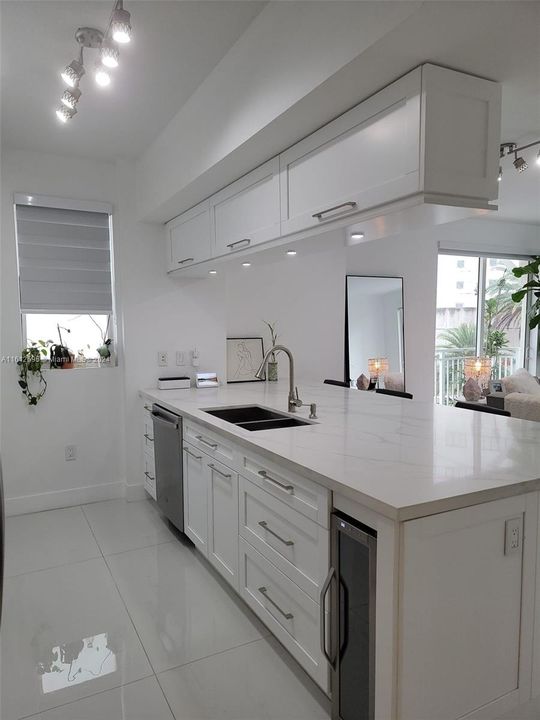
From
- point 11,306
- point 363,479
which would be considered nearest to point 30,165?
point 11,306

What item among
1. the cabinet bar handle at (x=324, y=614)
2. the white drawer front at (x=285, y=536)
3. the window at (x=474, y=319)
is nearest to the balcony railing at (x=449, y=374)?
the window at (x=474, y=319)

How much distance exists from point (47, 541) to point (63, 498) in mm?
644

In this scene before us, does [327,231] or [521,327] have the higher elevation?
[327,231]

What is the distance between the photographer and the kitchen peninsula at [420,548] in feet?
4.47

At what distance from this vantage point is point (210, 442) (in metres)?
2.62

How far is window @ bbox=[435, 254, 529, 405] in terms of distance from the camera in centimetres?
658

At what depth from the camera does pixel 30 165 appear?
3.70m

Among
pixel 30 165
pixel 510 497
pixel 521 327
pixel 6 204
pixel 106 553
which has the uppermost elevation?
pixel 30 165

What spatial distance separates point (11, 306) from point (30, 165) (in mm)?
1075

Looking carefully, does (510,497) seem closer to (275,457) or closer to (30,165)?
(275,457)

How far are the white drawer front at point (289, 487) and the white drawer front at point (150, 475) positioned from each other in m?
1.68

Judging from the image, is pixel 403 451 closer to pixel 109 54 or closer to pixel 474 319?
pixel 109 54

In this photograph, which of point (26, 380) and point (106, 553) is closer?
point (106, 553)

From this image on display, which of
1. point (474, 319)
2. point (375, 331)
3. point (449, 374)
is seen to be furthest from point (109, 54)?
point (474, 319)
